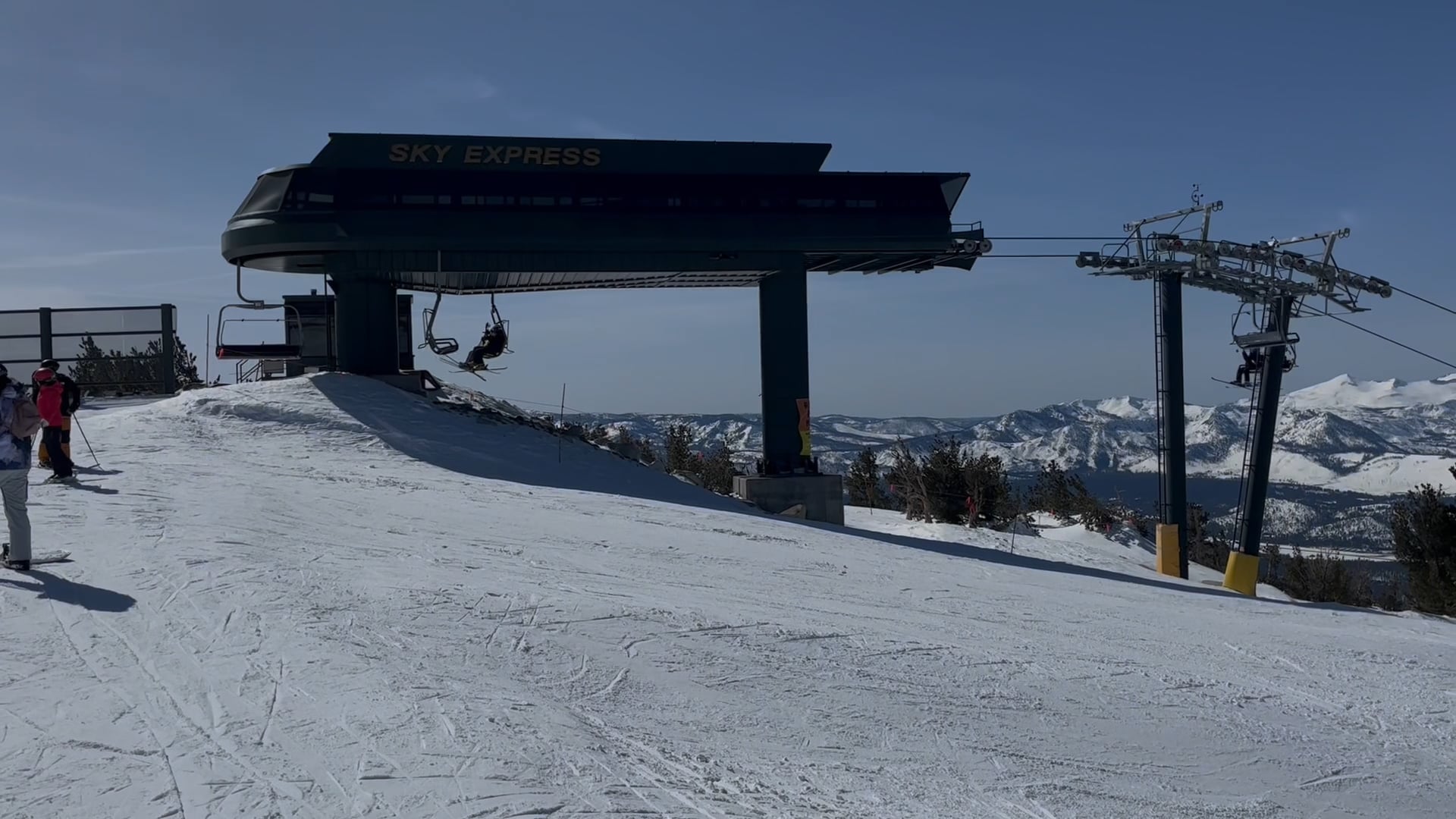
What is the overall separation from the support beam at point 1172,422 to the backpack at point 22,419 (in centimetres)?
1968

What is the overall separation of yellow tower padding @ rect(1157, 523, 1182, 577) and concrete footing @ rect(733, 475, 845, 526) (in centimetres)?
668

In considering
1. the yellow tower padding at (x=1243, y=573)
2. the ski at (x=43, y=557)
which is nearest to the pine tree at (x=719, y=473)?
the yellow tower padding at (x=1243, y=573)

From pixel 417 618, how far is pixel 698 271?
16.2 m

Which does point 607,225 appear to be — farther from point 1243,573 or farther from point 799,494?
point 1243,573

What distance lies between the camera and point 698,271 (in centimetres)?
2416

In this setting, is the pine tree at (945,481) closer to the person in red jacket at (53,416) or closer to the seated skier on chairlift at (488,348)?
the seated skier on chairlift at (488,348)

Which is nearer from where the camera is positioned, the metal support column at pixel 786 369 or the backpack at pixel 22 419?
the backpack at pixel 22 419

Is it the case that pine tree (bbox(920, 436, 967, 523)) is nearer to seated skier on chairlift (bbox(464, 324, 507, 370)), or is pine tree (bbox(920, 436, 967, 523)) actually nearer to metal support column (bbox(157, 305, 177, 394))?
seated skier on chairlift (bbox(464, 324, 507, 370))

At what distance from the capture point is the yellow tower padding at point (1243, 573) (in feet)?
70.1

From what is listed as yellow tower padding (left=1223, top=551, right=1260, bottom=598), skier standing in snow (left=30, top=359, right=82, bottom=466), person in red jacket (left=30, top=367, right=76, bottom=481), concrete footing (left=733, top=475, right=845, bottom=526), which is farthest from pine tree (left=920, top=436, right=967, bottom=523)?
person in red jacket (left=30, top=367, right=76, bottom=481)

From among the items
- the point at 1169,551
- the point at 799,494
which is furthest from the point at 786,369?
the point at 1169,551

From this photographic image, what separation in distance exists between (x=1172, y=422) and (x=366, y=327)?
17834 millimetres

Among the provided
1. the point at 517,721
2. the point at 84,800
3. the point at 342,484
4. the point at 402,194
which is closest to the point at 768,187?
the point at 402,194

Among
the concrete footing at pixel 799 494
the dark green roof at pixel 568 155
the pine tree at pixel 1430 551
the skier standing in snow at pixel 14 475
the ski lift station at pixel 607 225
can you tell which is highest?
the dark green roof at pixel 568 155
